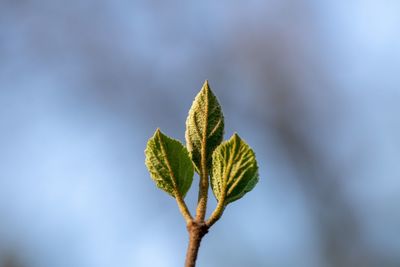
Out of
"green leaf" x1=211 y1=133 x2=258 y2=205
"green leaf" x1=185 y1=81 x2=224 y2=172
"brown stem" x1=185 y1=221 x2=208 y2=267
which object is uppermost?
"green leaf" x1=185 y1=81 x2=224 y2=172

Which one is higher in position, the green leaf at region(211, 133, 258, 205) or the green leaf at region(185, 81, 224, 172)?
the green leaf at region(185, 81, 224, 172)

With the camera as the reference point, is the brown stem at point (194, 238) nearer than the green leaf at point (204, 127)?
Yes

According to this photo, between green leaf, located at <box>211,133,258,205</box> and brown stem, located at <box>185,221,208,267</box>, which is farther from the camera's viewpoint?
green leaf, located at <box>211,133,258,205</box>

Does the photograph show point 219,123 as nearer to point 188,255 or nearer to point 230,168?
point 230,168

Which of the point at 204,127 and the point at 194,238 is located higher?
the point at 204,127
